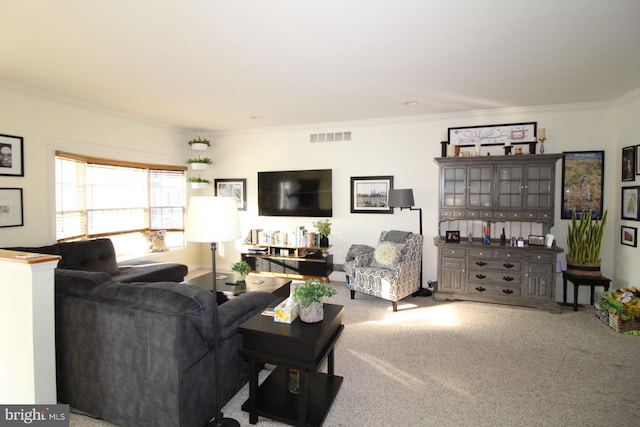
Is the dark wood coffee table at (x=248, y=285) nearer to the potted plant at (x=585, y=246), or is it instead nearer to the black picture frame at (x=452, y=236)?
the black picture frame at (x=452, y=236)

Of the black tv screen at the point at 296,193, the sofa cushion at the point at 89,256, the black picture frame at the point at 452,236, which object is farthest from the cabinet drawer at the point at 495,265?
the sofa cushion at the point at 89,256

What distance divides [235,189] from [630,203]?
238 inches

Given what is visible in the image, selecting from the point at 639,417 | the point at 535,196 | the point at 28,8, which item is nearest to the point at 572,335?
the point at 639,417

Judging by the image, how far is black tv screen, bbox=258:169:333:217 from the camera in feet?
19.3

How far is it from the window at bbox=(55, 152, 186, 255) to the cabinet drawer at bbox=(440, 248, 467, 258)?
468cm

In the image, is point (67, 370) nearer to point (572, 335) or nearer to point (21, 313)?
point (21, 313)

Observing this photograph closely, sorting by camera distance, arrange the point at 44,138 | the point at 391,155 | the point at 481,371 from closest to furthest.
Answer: the point at 481,371
the point at 44,138
the point at 391,155

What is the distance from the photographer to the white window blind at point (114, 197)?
4.58 metres

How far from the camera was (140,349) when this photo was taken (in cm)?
198

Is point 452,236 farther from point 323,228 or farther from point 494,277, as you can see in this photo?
point 323,228

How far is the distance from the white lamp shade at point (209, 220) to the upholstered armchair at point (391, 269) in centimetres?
284

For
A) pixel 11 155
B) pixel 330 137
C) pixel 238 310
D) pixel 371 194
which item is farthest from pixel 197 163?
pixel 238 310

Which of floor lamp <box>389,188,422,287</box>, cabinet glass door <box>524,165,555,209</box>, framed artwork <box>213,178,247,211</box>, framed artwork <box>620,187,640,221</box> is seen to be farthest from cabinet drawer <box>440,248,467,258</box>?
framed artwork <box>213,178,247,211</box>

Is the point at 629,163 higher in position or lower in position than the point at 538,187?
higher
